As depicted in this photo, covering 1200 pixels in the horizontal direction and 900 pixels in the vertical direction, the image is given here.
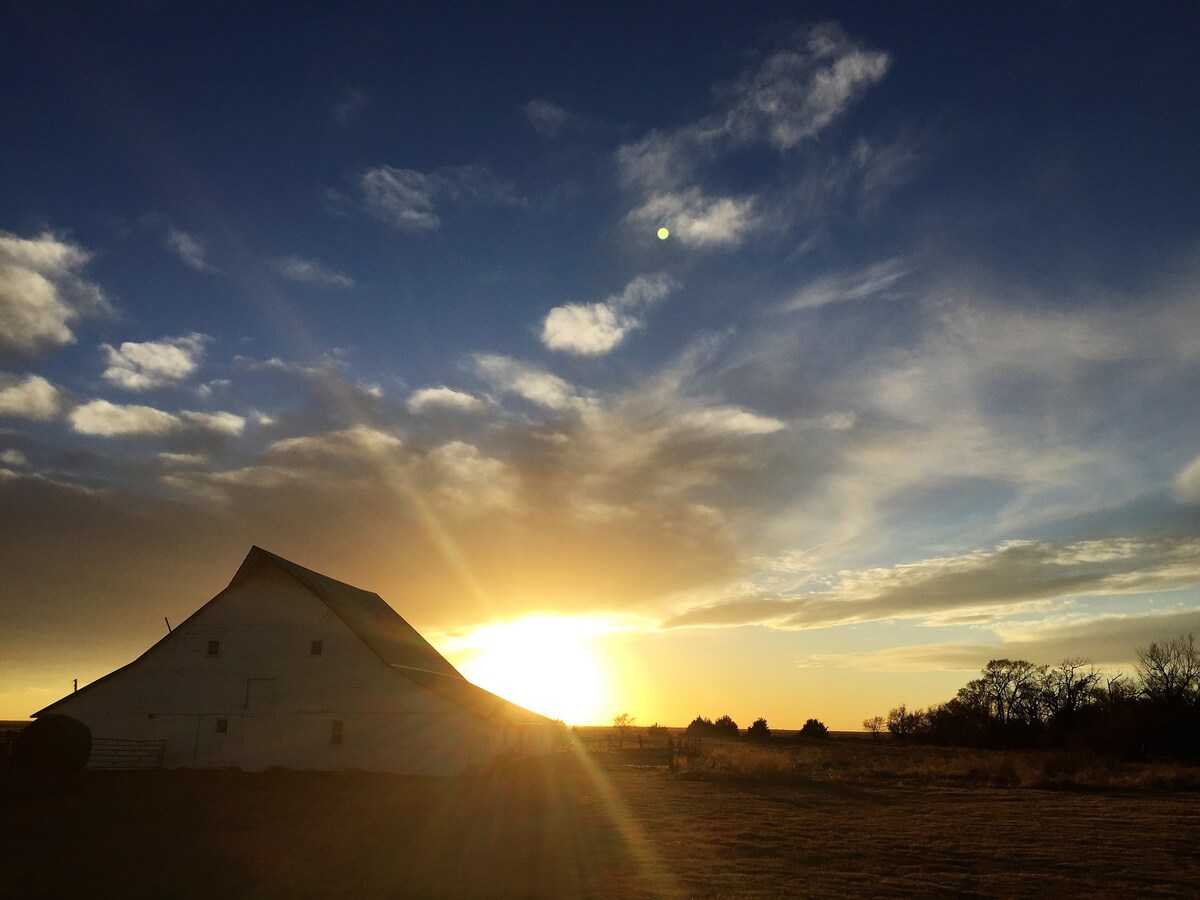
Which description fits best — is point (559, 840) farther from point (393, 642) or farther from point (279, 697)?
point (393, 642)

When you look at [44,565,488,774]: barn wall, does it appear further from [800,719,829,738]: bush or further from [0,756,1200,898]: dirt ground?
[800,719,829,738]: bush

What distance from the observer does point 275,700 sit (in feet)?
107

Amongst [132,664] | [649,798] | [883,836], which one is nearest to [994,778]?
[649,798]

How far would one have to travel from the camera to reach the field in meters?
14.0

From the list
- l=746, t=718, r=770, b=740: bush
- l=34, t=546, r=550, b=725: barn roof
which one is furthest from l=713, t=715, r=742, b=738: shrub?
l=34, t=546, r=550, b=725: barn roof

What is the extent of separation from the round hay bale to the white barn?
3.07 m

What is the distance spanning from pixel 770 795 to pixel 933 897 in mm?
17543

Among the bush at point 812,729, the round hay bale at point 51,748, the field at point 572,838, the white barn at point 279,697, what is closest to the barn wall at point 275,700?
the white barn at point 279,697

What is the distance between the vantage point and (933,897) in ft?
42.3

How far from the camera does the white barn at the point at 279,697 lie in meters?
31.7

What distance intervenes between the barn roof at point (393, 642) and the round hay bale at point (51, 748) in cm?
253

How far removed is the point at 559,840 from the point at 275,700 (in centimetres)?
1851

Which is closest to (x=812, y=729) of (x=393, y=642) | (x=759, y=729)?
(x=759, y=729)

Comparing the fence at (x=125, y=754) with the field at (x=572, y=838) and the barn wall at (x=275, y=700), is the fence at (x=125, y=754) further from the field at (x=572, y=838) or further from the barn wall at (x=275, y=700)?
the field at (x=572, y=838)
